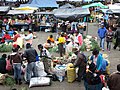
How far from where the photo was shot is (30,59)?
12.1 metres

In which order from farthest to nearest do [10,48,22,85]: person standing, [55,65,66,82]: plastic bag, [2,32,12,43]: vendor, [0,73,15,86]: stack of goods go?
[2,32,12,43]: vendor
[55,65,66,82]: plastic bag
[0,73,15,86]: stack of goods
[10,48,22,85]: person standing

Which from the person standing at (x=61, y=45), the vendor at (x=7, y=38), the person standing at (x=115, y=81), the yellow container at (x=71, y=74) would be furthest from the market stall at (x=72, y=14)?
the person standing at (x=115, y=81)

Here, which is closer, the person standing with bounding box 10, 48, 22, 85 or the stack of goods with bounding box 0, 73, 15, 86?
the person standing with bounding box 10, 48, 22, 85

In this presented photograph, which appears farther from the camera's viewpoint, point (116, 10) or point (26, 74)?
point (116, 10)

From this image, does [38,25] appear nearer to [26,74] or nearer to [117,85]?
[26,74]

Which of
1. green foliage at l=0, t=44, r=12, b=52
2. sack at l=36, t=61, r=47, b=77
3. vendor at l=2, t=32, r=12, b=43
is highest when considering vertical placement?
sack at l=36, t=61, r=47, b=77

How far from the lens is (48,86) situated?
1221 cm

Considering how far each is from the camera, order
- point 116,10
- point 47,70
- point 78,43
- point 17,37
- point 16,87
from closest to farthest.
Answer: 1. point 16,87
2. point 47,70
3. point 78,43
4. point 17,37
5. point 116,10

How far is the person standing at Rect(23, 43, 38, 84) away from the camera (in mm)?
12039

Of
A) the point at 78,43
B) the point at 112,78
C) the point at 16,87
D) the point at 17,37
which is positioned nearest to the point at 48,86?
the point at 16,87

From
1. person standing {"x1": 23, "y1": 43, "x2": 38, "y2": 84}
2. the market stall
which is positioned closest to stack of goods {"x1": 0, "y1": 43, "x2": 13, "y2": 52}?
the market stall

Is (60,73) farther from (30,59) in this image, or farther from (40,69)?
(30,59)

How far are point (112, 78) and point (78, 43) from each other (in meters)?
10.4

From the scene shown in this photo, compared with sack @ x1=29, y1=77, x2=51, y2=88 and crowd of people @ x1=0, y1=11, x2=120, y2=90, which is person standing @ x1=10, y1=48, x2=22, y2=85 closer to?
crowd of people @ x1=0, y1=11, x2=120, y2=90
